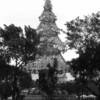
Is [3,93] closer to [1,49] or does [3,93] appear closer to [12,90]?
[12,90]

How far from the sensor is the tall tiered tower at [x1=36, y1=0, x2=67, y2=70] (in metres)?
43.2

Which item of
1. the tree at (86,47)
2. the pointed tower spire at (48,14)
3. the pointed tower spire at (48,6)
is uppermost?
the pointed tower spire at (48,6)

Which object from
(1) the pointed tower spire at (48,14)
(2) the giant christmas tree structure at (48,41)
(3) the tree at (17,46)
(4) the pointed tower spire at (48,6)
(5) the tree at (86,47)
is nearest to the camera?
(5) the tree at (86,47)

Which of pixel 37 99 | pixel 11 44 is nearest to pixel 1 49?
pixel 11 44

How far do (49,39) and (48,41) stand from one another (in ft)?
1.82

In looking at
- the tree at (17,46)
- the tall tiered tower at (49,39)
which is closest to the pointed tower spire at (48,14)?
the tall tiered tower at (49,39)

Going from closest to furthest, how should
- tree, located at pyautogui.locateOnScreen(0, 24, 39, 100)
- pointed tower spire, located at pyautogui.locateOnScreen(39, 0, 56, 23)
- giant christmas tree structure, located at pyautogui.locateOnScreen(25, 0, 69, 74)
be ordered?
tree, located at pyautogui.locateOnScreen(0, 24, 39, 100) < giant christmas tree structure, located at pyautogui.locateOnScreen(25, 0, 69, 74) < pointed tower spire, located at pyautogui.locateOnScreen(39, 0, 56, 23)

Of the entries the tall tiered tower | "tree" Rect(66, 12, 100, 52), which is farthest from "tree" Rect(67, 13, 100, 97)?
the tall tiered tower

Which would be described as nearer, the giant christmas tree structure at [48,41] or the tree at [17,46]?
the tree at [17,46]

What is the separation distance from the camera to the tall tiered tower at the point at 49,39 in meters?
43.2

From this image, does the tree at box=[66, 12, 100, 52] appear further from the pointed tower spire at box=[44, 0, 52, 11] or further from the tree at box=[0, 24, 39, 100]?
the pointed tower spire at box=[44, 0, 52, 11]

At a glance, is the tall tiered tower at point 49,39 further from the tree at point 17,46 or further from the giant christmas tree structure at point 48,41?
the tree at point 17,46

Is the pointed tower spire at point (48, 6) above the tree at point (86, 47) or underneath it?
above

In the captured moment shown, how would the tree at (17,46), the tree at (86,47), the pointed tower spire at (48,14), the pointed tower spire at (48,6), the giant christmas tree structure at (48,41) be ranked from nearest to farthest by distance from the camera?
the tree at (86,47), the tree at (17,46), the giant christmas tree structure at (48,41), the pointed tower spire at (48,14), the pointed tower spire at (48,6)
